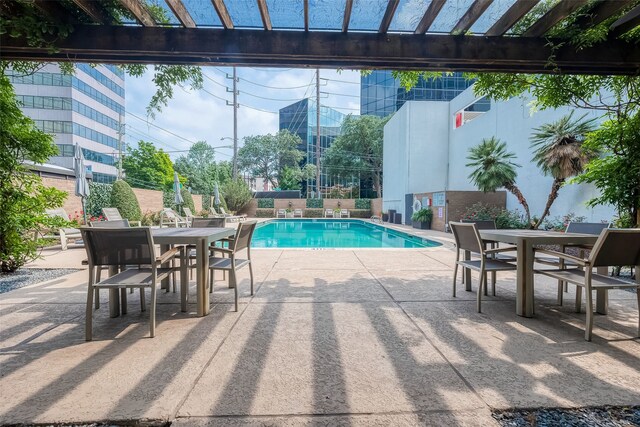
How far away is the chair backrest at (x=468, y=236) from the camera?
2.93 meters

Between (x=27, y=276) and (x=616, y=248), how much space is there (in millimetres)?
6655

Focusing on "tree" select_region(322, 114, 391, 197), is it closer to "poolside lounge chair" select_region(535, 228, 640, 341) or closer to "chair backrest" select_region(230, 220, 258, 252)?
"chair backrest" select_region(230, 220, 258, 252)

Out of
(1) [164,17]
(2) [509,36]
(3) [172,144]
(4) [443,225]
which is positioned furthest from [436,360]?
(3) [172,144]

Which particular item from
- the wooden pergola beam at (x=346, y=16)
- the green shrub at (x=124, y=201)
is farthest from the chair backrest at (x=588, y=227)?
the green shrub at (x=124, y=201)

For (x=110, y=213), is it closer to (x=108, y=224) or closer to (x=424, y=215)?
(x=108, y=224)

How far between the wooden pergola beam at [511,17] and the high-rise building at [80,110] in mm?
39269

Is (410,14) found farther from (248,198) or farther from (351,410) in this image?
(248,198)

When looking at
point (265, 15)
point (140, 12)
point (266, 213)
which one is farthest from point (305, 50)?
point (266, 213)

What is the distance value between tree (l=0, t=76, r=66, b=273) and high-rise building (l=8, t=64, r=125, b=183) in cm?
3545

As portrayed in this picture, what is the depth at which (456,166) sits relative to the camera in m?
14.4

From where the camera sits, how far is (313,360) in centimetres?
193

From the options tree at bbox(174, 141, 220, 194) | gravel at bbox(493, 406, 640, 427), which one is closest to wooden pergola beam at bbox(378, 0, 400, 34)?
gravel at bbox(493, 406, 640, 427)

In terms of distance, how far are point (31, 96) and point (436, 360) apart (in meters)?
49.6

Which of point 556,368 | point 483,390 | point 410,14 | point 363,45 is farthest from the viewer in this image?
point 363,45
